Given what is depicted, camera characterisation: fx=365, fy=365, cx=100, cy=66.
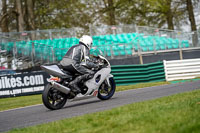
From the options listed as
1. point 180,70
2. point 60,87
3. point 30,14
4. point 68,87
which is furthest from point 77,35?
point 60,87

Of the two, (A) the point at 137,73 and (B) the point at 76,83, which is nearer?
(B) the point at 76,83

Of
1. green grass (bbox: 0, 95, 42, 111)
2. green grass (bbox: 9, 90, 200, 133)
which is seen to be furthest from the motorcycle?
green grass (bbox: 0, 95, 42, 111)

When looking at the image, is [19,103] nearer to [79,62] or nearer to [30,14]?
[79,62]

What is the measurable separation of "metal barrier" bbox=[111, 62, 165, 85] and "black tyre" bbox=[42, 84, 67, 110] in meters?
9.62

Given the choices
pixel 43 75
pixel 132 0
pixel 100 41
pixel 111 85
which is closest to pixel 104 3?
pixel 132 0

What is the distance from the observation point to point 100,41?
76.2ft

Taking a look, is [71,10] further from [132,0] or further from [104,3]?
[132,0]

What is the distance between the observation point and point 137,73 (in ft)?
63.1

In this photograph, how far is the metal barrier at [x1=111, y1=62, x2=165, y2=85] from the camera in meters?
19.1

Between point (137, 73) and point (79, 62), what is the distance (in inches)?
378

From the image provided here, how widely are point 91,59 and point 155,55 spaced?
12.9 metres

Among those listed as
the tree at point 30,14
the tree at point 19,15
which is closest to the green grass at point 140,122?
the tree at point 19,15

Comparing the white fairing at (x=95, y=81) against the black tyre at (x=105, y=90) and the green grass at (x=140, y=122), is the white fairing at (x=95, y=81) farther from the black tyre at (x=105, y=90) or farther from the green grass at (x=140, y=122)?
the green grass at (x=140, y=122)

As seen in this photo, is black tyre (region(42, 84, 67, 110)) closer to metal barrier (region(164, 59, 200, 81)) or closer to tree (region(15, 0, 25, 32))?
metal barrier (region(164, 59, 200, 81))
